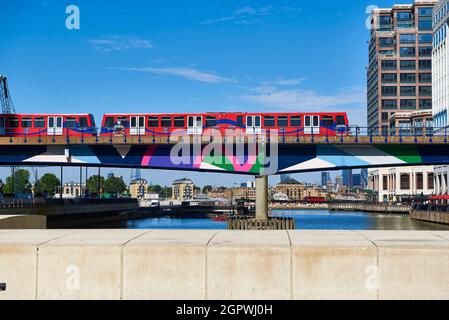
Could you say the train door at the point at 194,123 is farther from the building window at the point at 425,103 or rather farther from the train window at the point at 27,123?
the building window at the point at 425,103

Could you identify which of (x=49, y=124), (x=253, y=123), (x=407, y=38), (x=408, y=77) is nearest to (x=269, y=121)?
(x=253, y=123)

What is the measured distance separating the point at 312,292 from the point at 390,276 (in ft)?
5.26

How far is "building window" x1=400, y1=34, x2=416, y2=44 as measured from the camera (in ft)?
633

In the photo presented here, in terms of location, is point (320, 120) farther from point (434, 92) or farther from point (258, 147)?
point (434, 92)

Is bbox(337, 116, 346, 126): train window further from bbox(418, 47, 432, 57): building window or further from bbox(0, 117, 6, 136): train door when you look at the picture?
bbox(418, 47, 432, 57): building window

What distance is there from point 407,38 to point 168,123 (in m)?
154

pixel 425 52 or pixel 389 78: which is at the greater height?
pixel 425 52

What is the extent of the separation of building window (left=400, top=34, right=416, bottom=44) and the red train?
147033 mm

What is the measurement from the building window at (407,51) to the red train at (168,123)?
476ft

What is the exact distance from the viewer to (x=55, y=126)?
62062 mm

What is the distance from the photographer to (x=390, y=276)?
1159 cm

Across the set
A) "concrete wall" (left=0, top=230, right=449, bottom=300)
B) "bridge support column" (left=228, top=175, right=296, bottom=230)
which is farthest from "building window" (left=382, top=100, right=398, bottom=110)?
"concrete wall" (left=0, top=230, right=449, bottom=300)

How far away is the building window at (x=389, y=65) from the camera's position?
194125 mm

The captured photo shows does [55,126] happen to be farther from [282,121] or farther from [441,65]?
[441,65]
